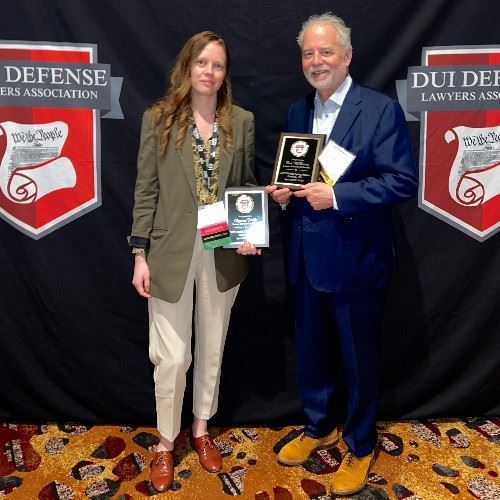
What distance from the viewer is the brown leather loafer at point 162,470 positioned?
8.87 feet

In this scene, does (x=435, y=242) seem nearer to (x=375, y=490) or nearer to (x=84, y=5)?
(x=375, y=490)

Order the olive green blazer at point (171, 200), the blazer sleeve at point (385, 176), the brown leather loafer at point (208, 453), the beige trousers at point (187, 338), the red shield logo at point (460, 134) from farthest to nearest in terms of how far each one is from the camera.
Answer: the red shield logo at point (460, 134), the brown leather loafer at point (208, 453), the beige trousers at point (187, 338), the olive green blazer at point (171, 200), the blazer sleeve at point (385, 176)

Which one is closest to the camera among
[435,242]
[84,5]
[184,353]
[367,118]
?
[367,118]

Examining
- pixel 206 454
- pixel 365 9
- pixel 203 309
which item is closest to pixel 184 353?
pixel 203 309

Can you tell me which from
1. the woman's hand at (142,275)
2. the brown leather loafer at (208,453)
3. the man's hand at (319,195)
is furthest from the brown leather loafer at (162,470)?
the man's hand at (319,195)

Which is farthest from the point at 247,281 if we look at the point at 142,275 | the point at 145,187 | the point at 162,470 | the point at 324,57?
the point at 324,57

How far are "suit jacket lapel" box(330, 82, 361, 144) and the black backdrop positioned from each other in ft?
1.75

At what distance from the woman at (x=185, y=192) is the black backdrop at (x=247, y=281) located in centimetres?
43

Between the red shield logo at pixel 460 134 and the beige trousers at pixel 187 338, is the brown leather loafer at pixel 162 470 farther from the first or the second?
the red shield logo at pixel 460 134

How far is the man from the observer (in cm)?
243

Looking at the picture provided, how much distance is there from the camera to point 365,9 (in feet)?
9.55

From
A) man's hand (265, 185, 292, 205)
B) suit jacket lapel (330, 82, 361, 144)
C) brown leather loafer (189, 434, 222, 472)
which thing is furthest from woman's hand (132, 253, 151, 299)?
suit jacket lapel (330, 82, 361, 144)

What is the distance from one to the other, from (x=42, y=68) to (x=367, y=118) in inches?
61.5

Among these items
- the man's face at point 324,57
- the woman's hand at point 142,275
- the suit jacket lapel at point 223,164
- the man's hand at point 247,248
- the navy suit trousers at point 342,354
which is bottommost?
the navy suit trousers at point 342,354
